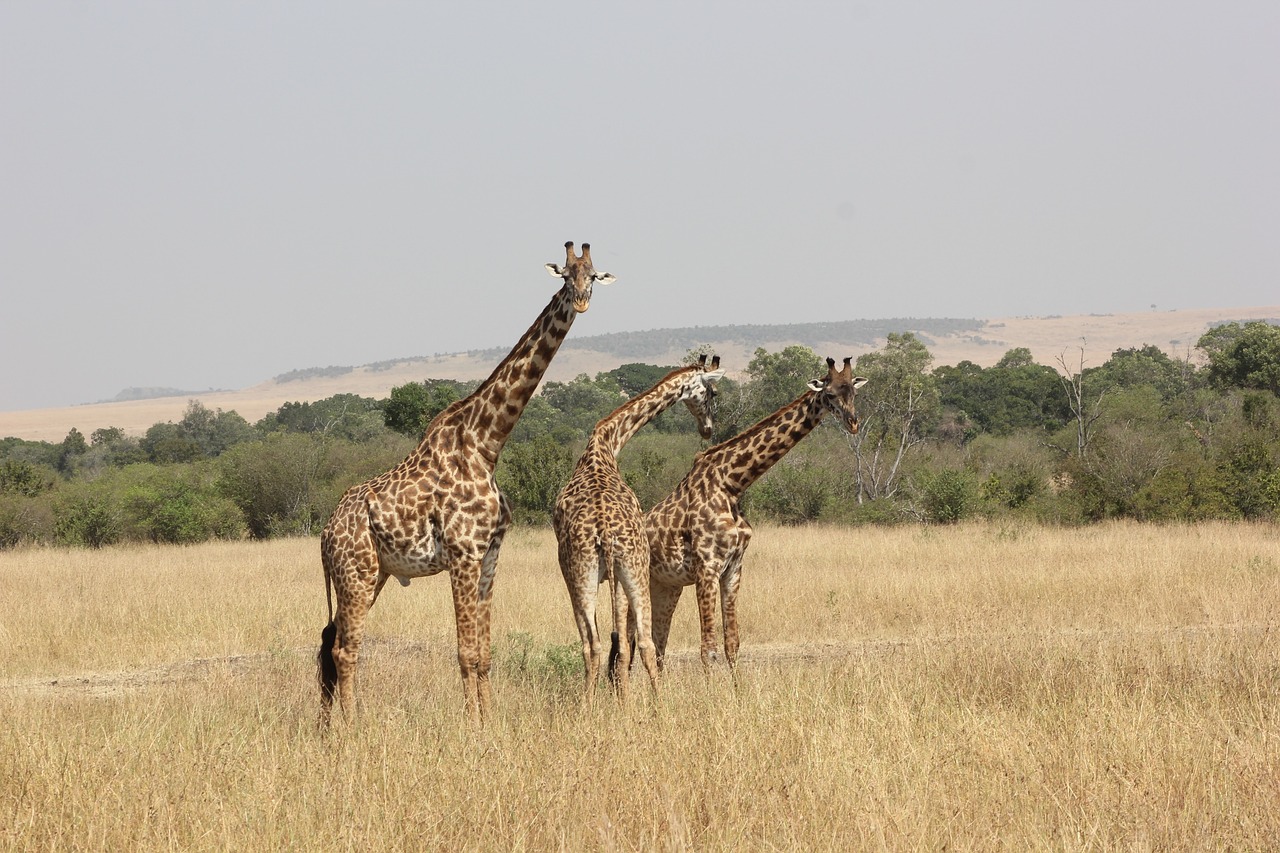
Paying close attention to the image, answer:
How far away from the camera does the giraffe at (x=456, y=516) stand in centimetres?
748

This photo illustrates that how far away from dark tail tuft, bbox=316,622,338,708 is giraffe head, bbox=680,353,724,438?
321cm

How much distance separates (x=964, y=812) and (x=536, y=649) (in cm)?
597

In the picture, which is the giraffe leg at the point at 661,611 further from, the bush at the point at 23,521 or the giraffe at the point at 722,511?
the bush at the point at 23,521

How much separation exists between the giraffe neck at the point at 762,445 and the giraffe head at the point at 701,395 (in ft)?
0.78

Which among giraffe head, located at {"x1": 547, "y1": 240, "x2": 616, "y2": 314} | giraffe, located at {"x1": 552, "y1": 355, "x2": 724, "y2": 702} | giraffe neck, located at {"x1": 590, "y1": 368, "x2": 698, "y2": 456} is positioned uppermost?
giraffe head, located at {"x1": 547, "y1": 240, "x2": 616, "y2": 314}

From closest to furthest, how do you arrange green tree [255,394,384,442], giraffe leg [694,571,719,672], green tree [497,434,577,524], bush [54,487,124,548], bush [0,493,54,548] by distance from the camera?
giraffe leg [694,571,719,672] < green tree [497,434,577,524] < bush [54,487,124,548] < bush [0,493,54,548] < green tree [255,394,384,442]

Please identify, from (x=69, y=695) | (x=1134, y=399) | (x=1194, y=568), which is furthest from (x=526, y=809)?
(x=1134, y=399)

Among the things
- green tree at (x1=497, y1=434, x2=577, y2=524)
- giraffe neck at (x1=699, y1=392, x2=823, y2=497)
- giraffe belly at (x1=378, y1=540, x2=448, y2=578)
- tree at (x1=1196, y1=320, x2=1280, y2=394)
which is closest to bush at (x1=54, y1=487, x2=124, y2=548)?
green tree at (x1=497, y1=434, x2=577, y2=524)

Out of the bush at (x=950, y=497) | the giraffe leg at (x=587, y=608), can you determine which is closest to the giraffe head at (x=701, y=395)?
the giraffe leg at (x=587, y=608)

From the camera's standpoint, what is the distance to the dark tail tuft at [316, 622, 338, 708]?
26.1 feet

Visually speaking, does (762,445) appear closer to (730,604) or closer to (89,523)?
(730,604)

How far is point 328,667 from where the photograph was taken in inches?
314

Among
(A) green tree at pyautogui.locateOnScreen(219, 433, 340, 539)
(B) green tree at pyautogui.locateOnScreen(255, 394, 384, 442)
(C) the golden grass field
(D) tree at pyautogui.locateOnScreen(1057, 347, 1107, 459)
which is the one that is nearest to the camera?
(C) the golden grass field

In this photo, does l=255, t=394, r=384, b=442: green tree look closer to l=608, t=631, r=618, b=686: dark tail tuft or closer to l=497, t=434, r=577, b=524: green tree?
l=497, t=434, r=577, b=524: green tree
